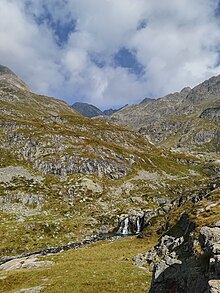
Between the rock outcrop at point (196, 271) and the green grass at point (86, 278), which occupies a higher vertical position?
the rock outcrop at point (196, 271)

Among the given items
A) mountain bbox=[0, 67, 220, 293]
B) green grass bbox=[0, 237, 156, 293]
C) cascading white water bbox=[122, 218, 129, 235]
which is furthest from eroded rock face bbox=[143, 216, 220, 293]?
cascading white water bbox=[122, 218, 129, 235]

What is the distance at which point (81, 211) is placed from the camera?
12112 centimetres

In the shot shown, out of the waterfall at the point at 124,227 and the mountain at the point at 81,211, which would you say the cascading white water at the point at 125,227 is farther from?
the mountain at the point at 81,211

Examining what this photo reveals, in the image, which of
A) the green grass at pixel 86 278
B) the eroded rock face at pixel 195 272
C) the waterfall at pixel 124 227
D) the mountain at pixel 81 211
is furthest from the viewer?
the waterfall at pixel 124 227

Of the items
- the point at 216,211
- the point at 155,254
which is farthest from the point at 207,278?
the point at 216,211

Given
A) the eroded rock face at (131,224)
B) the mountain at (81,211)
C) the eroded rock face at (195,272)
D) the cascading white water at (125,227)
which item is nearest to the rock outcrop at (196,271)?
the eroded rock face at (195,272)

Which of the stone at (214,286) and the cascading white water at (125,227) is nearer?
the stone at (214,286)

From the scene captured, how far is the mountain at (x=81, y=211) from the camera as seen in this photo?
40375 millimetres

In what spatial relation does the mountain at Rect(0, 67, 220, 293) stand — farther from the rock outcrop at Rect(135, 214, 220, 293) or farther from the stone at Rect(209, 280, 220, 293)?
the stone at Rect(209, 280, 220, 293)

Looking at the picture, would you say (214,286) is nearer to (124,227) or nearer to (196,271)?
(196,271)

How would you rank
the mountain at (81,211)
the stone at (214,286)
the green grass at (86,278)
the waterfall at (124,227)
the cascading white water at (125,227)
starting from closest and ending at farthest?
the stone at (214,286), the green grass at (86,278), the mountain at (81,211), the cascading white water at (125,227), the waterfall at (124,227)

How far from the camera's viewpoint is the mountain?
132 ft

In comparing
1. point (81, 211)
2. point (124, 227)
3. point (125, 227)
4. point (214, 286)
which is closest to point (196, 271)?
point (214, 286)

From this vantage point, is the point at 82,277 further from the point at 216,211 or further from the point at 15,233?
the point at 15,233
